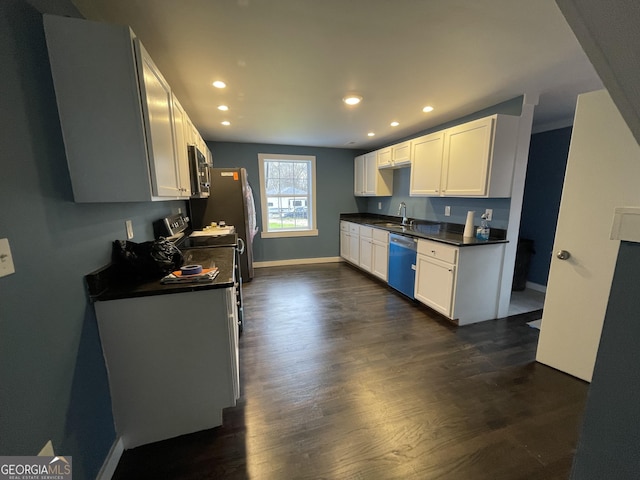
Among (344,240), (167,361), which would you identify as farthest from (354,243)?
(167,361)

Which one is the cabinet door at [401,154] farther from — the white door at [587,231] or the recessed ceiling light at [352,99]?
the white door at [587,231]

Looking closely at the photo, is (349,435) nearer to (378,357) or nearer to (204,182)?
(378,357)

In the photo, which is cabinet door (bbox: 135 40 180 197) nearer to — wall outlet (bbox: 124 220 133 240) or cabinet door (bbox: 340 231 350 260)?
wall outlet (bbox: 124 220 133 240)

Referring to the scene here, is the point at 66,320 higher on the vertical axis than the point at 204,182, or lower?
lower

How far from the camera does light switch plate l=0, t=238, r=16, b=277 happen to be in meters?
0.80

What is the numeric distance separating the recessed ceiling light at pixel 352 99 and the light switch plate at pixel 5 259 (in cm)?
257

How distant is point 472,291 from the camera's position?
272 cm

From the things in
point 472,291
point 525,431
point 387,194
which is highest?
point 387,194

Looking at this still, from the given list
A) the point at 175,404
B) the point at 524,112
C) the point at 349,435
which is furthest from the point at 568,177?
the point at 175,404

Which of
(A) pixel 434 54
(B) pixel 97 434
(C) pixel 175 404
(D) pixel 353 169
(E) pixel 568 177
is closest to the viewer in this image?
(B) pixel 97 434

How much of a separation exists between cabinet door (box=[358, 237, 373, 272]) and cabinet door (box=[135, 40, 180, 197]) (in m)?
3.17

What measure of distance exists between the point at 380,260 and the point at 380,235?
398mm

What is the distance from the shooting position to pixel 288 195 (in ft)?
16.9

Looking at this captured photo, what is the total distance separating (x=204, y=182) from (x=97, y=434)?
223 centimetres
